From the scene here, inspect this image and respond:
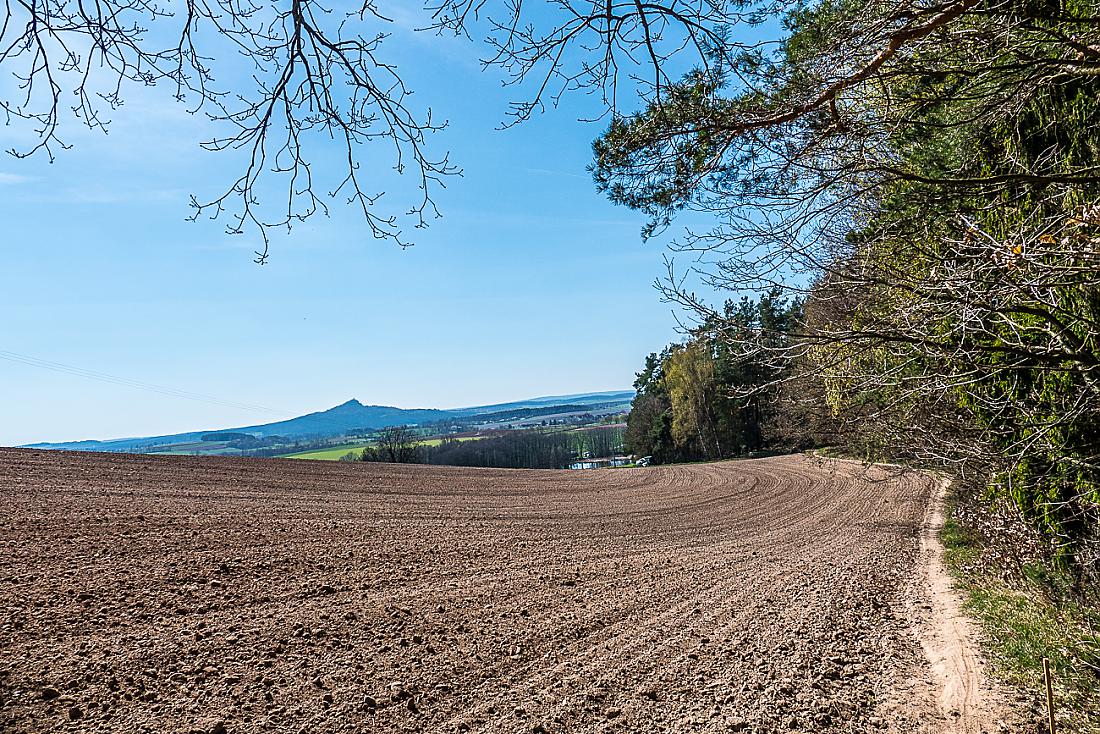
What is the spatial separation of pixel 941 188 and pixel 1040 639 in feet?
13.1

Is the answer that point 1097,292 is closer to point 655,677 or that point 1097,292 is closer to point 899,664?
point 899,664

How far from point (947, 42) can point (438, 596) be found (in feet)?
21.9

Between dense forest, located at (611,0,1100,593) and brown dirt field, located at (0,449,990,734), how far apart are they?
245 cm

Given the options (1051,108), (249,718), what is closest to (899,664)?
(1051,108)

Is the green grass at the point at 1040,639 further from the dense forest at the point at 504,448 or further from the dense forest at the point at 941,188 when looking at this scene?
the dense forest at the point at 504,448

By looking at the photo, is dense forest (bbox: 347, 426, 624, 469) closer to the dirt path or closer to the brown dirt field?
the brown dirt field

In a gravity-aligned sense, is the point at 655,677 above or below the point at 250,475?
below

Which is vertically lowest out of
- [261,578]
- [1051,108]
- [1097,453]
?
[261,578]

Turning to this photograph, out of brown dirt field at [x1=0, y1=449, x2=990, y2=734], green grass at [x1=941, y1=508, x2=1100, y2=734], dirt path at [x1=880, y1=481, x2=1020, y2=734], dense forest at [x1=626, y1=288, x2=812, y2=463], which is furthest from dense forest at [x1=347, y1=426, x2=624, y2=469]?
green grass at [x1=941, y1=508, x2=1100, y2=734]

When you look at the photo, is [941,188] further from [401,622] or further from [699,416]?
[699,416]

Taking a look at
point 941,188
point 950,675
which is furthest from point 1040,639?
point 941,188

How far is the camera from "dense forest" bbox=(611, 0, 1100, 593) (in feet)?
12.9

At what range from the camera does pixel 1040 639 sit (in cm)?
544

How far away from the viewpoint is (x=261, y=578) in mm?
6480
